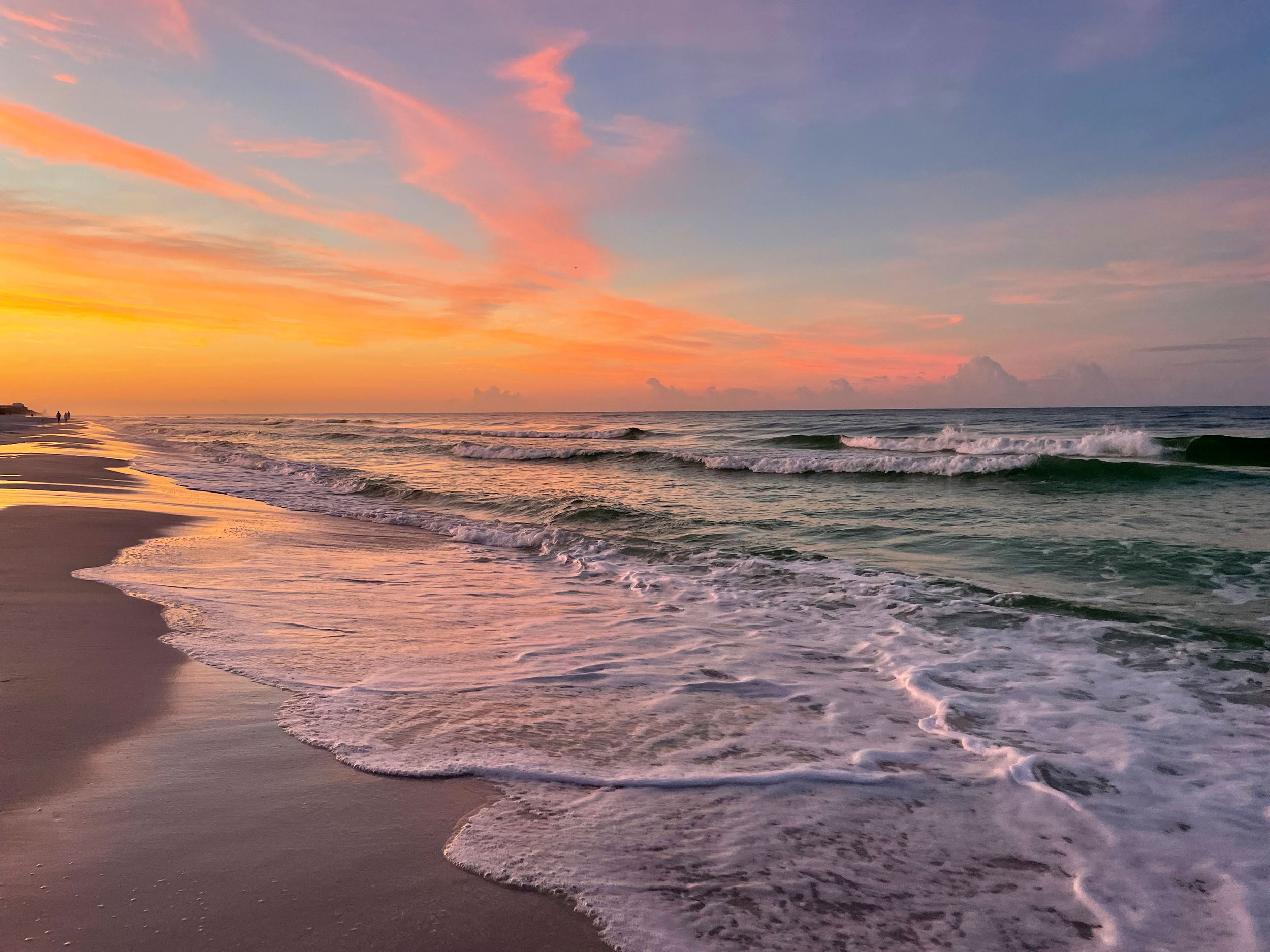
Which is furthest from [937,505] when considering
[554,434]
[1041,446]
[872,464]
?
[554,434]

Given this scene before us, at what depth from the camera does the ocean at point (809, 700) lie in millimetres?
2355

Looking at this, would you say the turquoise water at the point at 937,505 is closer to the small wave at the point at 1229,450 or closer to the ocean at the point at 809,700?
the ocean at the point at 809,700

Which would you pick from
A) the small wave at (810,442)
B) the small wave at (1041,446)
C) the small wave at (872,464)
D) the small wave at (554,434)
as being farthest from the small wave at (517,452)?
the small wave at (1041,446)

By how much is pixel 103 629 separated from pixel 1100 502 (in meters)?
13.9

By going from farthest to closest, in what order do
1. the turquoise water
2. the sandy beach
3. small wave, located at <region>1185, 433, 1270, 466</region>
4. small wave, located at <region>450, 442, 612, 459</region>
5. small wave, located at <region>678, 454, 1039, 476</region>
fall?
small wave, located at <region>450, 442, 612, 459</region> < small wave, located at <region>1185, 433, 1270, 466</region> < small wave, located at <region>678, 454, 1039, 476</region> < the turquoise water < the sandy beach

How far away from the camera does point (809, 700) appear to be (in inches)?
165

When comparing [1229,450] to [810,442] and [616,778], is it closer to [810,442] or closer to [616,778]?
[810,442]

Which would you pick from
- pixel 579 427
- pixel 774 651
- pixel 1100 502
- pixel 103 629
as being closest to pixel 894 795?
pixel 774 651

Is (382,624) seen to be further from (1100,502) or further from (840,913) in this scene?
(1100,502)

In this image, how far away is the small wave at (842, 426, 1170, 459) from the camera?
20.2 meters

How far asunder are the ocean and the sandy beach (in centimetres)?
18

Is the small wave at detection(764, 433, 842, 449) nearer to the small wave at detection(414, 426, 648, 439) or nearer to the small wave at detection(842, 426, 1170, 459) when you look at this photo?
the small wave at detection(842, 426, 1170, 459)

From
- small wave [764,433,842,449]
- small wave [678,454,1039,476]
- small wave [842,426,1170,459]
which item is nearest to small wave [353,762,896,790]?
small wave [678,454,1039,476]

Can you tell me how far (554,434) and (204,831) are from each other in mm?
39434
